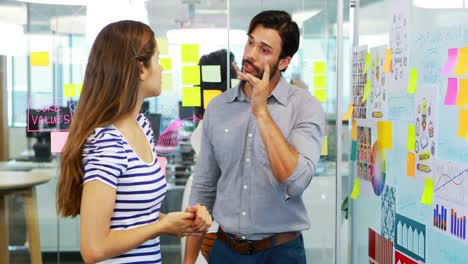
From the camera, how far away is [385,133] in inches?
123

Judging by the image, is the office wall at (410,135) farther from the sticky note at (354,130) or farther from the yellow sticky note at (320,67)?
the yellow sticky note at (320,67)

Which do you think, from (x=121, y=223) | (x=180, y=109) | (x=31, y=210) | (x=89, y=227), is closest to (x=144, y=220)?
(x=121, y=223)

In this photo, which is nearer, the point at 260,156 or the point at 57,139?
the point at 260,156

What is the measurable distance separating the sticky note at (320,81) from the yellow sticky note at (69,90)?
144 cm

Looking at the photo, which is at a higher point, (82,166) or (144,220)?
(82,166)

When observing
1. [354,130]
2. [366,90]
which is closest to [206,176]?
[366,90]

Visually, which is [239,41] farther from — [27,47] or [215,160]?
[215,160]

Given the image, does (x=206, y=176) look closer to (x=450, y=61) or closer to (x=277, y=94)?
(x=277, y=94)

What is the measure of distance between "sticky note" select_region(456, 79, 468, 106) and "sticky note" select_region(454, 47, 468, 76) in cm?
3

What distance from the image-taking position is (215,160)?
239cm

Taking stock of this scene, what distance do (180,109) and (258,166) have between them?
179cm

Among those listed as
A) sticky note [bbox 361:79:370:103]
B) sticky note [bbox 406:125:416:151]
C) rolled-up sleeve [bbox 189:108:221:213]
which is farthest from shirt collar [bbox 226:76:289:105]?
sticky note [bbox 361:79:370:103]

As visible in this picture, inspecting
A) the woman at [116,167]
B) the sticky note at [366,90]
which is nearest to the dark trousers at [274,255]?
the woman at [116,167]

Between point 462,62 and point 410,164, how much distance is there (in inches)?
24.2
